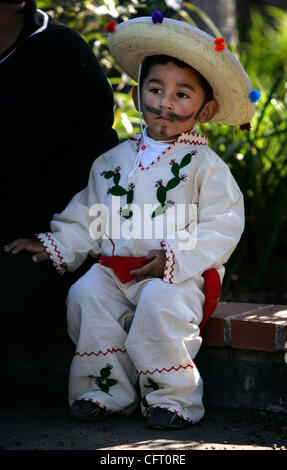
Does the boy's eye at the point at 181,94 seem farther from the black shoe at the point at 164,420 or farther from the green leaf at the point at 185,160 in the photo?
the black shoe at the point at 164,420

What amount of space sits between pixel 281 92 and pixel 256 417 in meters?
2.34

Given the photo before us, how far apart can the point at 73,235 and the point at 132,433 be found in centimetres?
77

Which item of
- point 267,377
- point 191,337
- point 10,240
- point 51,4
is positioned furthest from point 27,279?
point 51,4

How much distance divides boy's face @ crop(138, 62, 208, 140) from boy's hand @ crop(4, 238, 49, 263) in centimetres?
61

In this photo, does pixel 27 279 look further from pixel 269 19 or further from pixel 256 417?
pixel 269 19

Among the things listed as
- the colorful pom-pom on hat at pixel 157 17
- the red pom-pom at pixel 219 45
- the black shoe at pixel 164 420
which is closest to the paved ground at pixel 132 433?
the black shoe at pixel 164 420

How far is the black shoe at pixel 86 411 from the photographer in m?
2.40

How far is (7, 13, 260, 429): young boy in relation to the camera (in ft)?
7.79

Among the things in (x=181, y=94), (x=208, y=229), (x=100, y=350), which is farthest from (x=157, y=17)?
(x=100, y=350)

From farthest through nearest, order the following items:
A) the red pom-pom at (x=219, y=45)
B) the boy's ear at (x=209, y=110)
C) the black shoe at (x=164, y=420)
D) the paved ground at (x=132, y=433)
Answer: the boy's ear at (x=209, y=110), the red pom-pom at (x=219, y=45), the black shoe at (x=164, y=420), the paved ground at (x=132, y=433)

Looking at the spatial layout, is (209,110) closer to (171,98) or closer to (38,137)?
(171,98)

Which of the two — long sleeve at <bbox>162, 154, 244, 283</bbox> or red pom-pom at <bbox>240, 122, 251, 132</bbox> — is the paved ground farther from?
red pom-pom at <bbox>240, 122, 251, 132</bbox>

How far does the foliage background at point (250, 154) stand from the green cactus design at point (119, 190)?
2.67 ft

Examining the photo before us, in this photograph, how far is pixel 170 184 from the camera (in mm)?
2516
